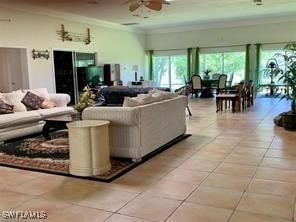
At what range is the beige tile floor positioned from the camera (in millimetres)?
2824

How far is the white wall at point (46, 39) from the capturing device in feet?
27.6

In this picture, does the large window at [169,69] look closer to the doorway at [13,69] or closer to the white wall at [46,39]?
the white wall at [46,39]

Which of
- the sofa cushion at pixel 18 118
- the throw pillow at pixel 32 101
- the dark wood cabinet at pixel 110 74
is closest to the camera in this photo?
the sofa cushion at pixel 18 118

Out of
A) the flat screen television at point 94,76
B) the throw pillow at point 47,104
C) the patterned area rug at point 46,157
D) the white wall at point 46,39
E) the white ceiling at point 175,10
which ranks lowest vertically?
the patterned area rug at point 46,157

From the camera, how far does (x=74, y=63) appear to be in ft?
34.6

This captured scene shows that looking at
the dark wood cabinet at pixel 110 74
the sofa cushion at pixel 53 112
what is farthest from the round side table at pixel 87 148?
the dark wood cabinet at pixel 110 74

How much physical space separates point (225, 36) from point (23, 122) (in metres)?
10.3

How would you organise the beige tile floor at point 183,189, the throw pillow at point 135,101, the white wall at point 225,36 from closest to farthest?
the beige tile floor at point 183,189 → the throw pillow at point 135,101 → the white wall at point 225,36

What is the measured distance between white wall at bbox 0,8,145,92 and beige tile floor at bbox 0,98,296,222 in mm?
5301

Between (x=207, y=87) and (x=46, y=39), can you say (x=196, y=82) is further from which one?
(x=46, y=39)

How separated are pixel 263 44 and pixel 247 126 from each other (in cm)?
771

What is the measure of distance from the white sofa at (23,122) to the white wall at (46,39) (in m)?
2.79

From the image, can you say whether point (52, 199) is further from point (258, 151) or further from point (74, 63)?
point (74, 63)

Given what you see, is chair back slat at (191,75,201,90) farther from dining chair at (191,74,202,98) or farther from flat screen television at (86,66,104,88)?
flat screen television at (86,66,104,88)
